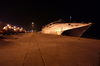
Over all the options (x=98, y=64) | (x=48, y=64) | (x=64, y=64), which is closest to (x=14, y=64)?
(x=48, y=64)

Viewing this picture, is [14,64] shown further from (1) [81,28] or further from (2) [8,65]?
(1) [81,28]

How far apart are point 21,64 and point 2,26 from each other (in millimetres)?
52051

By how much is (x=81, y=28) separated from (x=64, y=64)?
1667cm

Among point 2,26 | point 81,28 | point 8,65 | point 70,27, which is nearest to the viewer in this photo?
point 8,65

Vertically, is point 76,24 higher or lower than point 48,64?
higher

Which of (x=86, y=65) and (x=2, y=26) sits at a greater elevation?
(x=2, y=26)

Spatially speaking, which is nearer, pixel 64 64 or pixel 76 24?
pixel 64 64

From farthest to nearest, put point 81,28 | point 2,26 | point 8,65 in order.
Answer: point 2,26 < point 81,28 < point 8,65

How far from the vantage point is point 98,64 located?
325 cm

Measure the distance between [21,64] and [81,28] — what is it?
17.6 metres

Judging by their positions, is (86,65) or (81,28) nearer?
(86,65)

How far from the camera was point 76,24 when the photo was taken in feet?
61.6

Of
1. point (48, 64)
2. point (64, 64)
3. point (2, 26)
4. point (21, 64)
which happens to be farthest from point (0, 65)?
point (2, 26)

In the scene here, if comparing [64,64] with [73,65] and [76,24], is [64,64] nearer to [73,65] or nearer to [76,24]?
[73,65]
